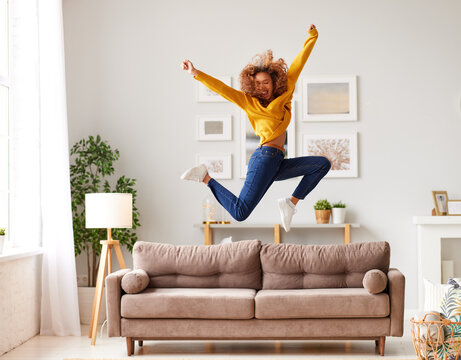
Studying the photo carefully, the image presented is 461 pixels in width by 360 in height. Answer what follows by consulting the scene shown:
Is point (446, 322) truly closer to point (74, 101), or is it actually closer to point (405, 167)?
point (405, 167)

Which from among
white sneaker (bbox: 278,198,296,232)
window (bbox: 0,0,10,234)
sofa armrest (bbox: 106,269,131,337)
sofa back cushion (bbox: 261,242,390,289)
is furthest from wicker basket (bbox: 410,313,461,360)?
window (bbox: 0,0,10,234)

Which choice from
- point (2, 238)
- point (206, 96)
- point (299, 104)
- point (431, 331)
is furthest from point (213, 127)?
point (431, 331)

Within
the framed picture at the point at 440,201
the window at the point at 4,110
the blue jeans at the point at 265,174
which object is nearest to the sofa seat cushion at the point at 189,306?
the blue jeans at the point at 265,174

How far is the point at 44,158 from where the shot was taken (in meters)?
5.62

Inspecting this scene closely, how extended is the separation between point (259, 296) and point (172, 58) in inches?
116

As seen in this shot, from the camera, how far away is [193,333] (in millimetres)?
4703

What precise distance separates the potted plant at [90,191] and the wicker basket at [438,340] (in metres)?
3.21

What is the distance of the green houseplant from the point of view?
20.1 feet

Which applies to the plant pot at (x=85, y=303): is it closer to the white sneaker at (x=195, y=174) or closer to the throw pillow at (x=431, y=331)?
the white sneaker at (x=195, y=174)

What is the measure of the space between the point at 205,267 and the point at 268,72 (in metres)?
2.15

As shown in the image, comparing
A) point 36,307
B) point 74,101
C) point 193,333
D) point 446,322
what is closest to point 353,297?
point 446,322

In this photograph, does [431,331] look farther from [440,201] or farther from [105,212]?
[105,212]

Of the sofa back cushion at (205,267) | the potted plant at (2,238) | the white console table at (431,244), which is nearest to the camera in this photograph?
the potted plant at (2,238)

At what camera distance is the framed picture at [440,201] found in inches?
241
